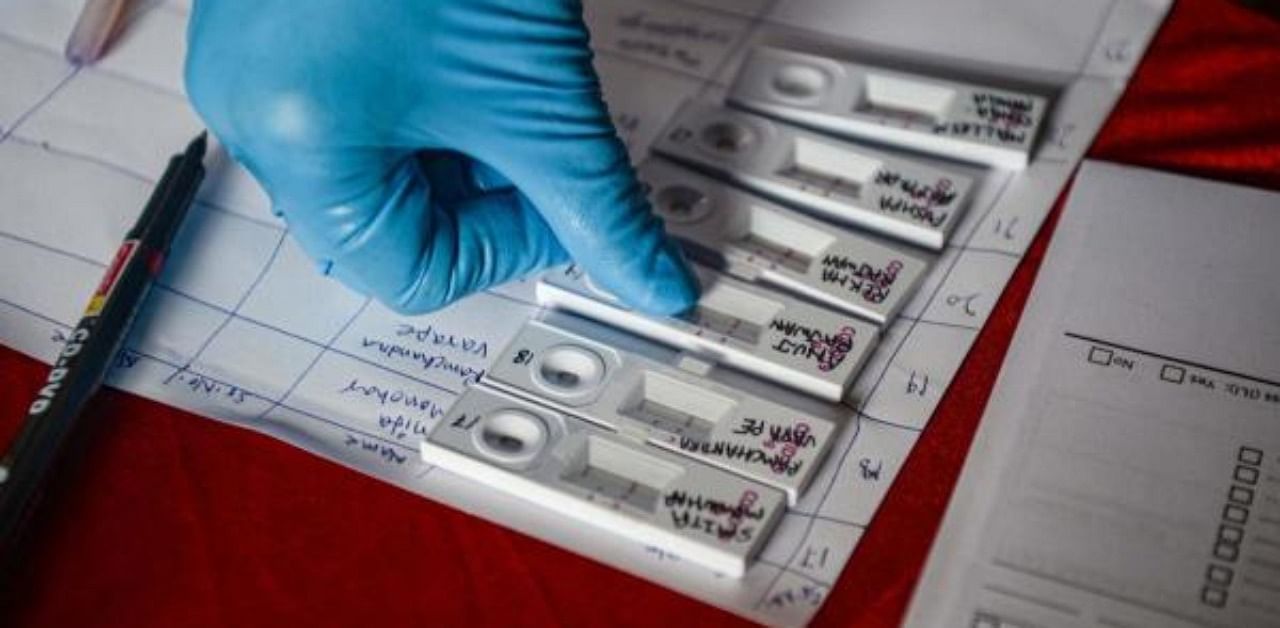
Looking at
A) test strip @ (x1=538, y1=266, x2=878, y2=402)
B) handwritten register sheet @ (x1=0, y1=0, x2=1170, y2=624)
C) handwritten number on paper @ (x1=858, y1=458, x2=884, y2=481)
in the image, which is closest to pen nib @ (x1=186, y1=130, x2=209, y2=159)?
handwritten register sheet @ (x1=0, y1=0, x2=1170, y2=624)

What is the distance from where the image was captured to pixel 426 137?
0.57m

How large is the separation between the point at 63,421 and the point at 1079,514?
0.36 m

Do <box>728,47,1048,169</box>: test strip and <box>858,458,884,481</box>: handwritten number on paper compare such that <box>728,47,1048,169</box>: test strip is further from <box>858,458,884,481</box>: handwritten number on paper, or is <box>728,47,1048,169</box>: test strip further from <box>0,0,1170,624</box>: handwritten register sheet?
<box>858,458,884,481</box>: handwritten number on paper

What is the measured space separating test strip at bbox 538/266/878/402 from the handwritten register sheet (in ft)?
0.04

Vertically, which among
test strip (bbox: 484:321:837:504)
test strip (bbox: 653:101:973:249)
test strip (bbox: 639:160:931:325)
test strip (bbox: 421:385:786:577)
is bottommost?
test strip (bbox: 421:385:786:577)

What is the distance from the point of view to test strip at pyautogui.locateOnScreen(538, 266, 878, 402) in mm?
588

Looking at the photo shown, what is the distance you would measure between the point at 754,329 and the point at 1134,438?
0.15 m

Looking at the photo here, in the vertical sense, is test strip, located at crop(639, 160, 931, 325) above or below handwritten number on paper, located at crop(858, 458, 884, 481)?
above

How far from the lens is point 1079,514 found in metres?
0.52

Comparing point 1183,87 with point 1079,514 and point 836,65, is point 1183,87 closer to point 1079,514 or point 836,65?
point 836,65

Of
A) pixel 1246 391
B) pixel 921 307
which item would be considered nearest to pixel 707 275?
pixel 921 307

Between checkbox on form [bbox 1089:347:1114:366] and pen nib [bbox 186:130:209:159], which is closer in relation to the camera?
checkbox on form [bbox 1089:347:1114:366]

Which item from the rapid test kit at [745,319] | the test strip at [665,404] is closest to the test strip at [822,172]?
the rapid test kit at [745,319]

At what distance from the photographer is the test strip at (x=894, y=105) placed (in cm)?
68
